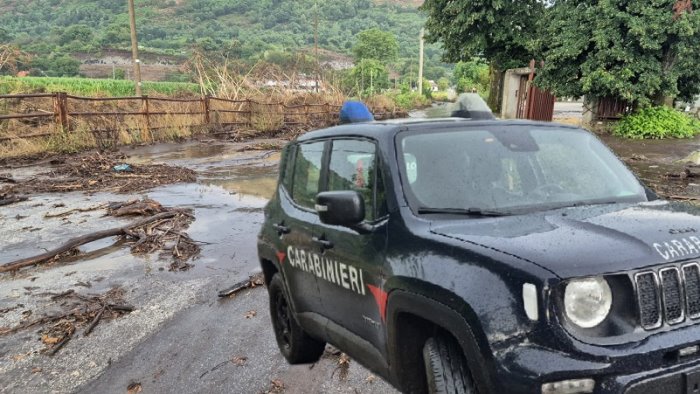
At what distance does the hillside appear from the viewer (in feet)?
402

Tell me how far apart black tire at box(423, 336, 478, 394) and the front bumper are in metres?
0.30

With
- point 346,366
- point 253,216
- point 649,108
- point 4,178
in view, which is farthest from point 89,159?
point 649,108

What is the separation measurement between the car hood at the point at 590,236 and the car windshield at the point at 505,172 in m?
0.17

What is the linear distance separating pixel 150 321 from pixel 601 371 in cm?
421

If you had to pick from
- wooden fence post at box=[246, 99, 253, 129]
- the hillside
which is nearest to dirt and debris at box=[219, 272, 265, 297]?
wooden fence post at box=[246, 99, 253, 129]

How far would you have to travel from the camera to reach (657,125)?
17.5m

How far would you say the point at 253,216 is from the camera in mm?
9602

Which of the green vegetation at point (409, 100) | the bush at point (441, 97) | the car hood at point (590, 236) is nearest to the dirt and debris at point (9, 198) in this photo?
the car hood at point (590, 236)

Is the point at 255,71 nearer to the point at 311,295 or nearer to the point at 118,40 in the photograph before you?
the point at 311,295

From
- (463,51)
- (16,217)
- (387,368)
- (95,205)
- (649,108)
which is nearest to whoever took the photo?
(387,368)

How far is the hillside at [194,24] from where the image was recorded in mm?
122625

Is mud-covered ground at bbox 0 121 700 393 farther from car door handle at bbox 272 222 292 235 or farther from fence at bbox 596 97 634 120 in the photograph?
fence at bbox 596 97 634 120

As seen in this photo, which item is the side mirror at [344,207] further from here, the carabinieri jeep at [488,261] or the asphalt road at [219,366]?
the asphalt road at [219,366]

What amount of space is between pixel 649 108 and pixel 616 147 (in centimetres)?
271
